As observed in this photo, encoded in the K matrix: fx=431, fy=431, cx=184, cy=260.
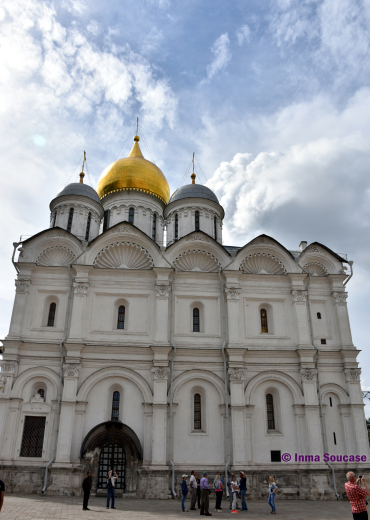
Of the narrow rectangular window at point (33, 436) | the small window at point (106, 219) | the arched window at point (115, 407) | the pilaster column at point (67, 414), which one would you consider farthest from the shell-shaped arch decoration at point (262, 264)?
the narrow rectangular window at point (33, 436)

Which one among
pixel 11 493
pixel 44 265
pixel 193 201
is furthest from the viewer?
pixel 193 201

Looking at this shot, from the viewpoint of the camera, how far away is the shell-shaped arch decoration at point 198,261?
19.3m

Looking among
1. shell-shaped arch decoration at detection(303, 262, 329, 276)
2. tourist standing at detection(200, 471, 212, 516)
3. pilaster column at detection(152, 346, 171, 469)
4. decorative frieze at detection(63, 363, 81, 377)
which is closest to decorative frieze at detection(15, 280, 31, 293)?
decorative frieze at detection(63, 363, 81, 377)

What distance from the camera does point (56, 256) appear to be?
62.9 ft

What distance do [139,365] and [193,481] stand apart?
18.0ft

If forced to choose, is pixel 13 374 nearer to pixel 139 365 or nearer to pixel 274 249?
pixel 139 365

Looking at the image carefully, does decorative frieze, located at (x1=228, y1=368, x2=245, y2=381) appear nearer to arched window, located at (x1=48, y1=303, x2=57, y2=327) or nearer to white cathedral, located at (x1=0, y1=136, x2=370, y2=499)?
white cathedral, located at (x1=0, y1=136, x2=370, y2=499)

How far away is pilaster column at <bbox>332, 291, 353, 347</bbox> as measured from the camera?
18172mm

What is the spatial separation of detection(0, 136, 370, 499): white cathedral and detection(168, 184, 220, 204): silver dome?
431cm

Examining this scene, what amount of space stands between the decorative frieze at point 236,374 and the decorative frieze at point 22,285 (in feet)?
29.5

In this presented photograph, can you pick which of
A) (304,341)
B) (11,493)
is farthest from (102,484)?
(304,341)

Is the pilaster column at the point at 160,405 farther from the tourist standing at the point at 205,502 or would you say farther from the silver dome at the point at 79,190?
the silver dome at the point at 79,190

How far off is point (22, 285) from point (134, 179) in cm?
948

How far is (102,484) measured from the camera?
50.3 feet
